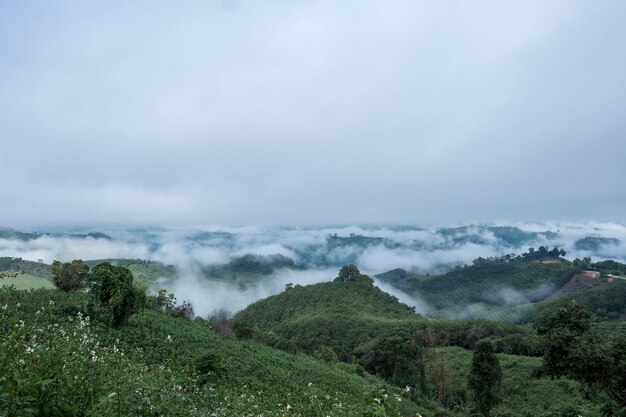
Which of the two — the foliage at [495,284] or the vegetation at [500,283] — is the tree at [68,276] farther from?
the vegetation at [500,283]

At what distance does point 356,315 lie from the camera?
82938 millimetres

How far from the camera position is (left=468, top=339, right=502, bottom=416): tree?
36250mm


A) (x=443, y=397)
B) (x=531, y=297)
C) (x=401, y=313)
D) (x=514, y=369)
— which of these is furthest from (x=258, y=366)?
(x=531, y=297)

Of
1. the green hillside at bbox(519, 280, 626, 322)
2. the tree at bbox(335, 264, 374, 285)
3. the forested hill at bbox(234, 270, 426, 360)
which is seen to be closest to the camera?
the forested hill at bbox(234, 270, 426, 360)

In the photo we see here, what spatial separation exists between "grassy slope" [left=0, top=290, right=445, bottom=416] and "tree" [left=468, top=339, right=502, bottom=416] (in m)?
5.48

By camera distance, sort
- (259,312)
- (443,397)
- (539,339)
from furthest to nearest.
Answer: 1. (259,312)
2. (443,397)
3. (539,339)

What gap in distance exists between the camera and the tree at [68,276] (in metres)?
30.6

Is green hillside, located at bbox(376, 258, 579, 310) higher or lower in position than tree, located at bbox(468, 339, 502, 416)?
lower

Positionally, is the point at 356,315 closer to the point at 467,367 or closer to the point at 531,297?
the point at 467,367

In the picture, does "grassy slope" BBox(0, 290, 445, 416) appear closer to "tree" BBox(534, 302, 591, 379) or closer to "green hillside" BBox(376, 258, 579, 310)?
"tree" BBox(534, 302, 591, 379)

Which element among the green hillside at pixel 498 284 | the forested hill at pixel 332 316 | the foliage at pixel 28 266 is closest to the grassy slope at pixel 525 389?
the forested hill at pixel 332 316

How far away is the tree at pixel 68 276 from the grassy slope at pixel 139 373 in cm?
411

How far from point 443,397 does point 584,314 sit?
33201 mm

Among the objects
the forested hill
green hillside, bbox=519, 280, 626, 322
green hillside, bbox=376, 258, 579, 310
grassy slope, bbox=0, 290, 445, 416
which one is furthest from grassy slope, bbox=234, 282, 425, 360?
green hillside, bbox=376, 258, 579, 310
